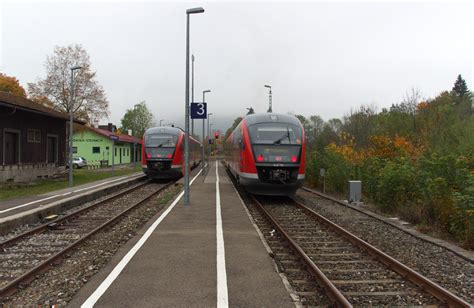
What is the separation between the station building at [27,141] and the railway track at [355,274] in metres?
16.6

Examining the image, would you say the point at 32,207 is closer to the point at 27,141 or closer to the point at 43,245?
the point at 43,245

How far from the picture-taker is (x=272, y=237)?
8.36 meters

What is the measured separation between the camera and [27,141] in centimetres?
2270

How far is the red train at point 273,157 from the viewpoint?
41.4 feet

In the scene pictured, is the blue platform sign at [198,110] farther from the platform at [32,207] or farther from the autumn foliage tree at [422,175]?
the autumn foliage tree at [422,175]

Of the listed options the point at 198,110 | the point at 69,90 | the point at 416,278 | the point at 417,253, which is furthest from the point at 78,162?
the point at 416,278

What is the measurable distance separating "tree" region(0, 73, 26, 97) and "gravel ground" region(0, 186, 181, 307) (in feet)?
141

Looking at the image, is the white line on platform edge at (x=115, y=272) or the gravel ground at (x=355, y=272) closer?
the white line on platform edge at (x=115, y=272)

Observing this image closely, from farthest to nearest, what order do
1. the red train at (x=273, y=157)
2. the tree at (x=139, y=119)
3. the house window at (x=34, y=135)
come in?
the tree at (x=139, y=119)
the house window at (x=34, y=135)
the red train at (x=273, y=157)

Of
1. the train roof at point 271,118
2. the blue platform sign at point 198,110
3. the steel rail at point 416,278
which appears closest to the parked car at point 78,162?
the blue platform sign at point 198,110

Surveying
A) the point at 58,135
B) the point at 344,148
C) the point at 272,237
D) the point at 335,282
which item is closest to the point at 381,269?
the point at 335,282

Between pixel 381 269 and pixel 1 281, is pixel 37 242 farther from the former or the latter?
pixel 381 269

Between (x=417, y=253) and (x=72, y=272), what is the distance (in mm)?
6102

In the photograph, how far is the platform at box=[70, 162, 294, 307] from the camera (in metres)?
4.45
